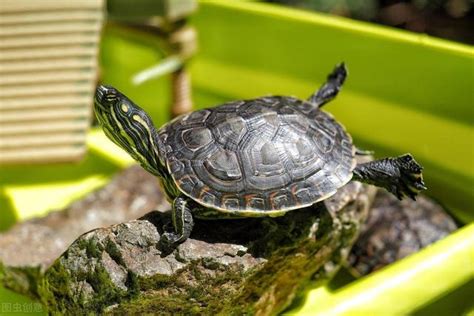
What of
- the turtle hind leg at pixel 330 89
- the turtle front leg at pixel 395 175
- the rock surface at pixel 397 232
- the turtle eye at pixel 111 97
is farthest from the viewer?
the rock surface at pixel 397 232

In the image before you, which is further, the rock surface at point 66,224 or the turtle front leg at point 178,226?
the rock surface at point 66,224

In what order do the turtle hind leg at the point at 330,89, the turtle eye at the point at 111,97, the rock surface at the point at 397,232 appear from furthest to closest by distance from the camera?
the rock surface at the point at 397,232 < the turtle hind leg at the point at 330,89 < the turtle eye at the point at 111,97

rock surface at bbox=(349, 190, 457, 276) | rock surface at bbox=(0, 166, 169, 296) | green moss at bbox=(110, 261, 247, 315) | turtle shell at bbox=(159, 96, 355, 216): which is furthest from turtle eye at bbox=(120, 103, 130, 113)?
rock surface at bbox=(349, 190, 457, 276)

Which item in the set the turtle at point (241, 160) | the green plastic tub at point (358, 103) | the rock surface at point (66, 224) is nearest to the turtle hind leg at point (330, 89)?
the turtle at point (241, 160)

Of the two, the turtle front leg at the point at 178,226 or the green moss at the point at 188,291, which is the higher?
the turtle front leg at the point at 178,226

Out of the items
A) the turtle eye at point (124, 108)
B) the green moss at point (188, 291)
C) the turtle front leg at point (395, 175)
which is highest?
the turtle eye at point (124, 108)

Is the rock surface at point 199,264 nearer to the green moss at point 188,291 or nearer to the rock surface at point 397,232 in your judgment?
the green moss at point 188,291

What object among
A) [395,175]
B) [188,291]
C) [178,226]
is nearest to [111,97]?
[178,226]
